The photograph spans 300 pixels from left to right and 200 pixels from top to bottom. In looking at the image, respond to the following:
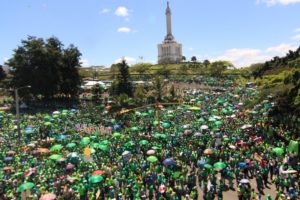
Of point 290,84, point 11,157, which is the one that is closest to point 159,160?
point 11,157

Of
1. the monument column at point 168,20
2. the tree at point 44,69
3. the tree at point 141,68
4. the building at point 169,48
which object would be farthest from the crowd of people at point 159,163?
the building at point 169,48

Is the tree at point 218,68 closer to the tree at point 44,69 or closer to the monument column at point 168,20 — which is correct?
the tree at point 44,69

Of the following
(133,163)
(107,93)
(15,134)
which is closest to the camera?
(133,163)

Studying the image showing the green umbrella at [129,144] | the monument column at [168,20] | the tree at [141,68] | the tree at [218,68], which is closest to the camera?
the green umbrella at [129,144]

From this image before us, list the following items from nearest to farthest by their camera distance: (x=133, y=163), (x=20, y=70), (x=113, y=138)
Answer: (x=133, y=163) → (x=113, y=138) → (x=20, y=70)

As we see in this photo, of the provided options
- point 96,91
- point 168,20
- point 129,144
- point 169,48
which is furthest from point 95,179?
point 169,48

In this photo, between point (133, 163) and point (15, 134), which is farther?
point (15, 134)

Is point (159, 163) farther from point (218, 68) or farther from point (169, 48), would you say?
point (169, 48)

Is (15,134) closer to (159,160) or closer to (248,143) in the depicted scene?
(159,160)
